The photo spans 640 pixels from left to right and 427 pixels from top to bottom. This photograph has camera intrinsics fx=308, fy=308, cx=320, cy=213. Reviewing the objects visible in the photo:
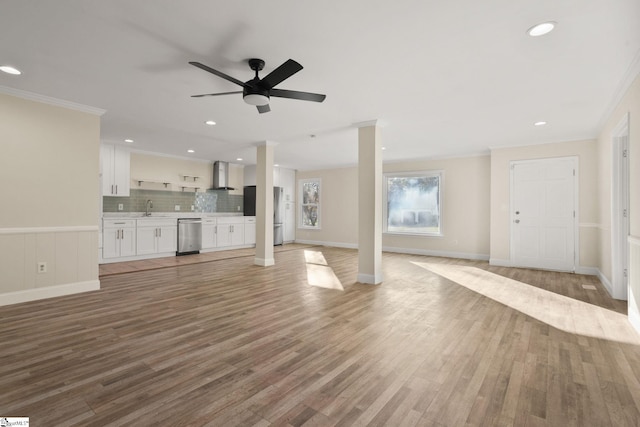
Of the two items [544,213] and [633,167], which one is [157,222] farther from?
[544,213]

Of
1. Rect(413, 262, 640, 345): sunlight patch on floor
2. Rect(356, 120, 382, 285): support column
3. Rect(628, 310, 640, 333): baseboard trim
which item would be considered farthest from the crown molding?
Rect(628, 310, 640, 333): baseboard trim

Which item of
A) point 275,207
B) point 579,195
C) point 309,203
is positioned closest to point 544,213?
point 579,195

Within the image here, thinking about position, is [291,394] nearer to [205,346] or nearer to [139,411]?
[139,411]

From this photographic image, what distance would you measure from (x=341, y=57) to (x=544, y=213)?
541 cm

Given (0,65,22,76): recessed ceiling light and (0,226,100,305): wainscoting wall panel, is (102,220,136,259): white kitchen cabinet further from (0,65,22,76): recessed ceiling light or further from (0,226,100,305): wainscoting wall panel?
(0,65,22,76): recessed ceiling light

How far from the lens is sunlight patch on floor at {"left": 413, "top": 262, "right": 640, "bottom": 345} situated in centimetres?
294

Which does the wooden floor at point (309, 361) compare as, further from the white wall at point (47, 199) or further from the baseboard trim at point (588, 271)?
the baseboard trim at point (588, 271)

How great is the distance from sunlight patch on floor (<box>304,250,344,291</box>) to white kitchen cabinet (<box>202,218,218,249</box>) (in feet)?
8.55

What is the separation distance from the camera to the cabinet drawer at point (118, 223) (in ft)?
20.6

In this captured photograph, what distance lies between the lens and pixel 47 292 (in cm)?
390

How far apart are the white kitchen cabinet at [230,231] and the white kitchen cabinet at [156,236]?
1185mm

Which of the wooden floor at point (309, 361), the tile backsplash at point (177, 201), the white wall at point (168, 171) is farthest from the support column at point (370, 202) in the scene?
the tile backsplash at point (177, 201)

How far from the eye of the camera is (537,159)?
19.7ft

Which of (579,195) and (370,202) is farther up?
(579,195)
